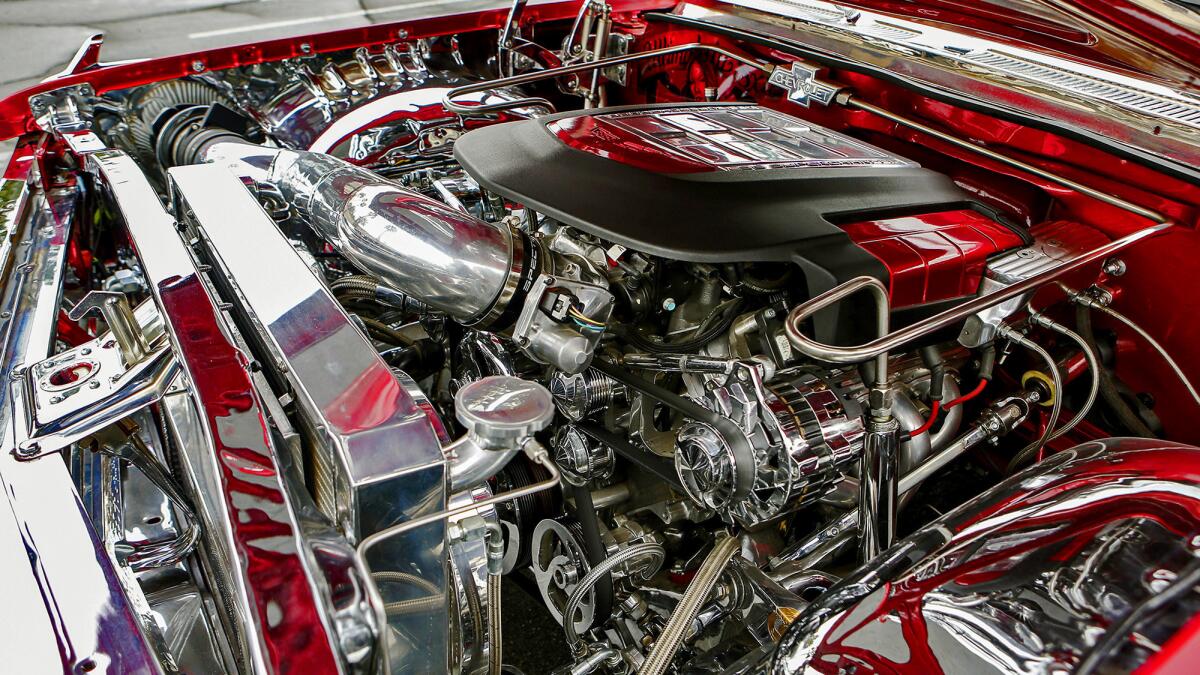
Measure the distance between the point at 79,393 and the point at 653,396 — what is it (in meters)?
0.78

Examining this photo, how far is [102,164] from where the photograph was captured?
1.56m

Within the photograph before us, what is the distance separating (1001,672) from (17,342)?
1.39m

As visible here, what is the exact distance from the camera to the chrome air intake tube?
1.19m

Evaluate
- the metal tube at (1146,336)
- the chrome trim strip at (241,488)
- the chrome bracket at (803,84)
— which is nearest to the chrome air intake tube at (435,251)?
the chrome trim strip at (241,488)

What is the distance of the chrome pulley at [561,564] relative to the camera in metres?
1.31

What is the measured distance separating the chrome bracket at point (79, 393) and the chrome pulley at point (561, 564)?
618 millimetres

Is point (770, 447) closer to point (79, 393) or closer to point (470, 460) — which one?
point (470, 460)

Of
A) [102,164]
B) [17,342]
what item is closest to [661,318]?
[17,342]

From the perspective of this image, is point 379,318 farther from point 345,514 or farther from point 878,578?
point 878,578

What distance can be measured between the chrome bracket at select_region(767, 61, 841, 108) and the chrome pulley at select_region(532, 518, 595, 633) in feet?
2.99

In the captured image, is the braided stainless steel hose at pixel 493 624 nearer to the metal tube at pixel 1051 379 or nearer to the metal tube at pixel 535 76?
the metal tube at pixel 1051 379

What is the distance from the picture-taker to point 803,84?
159 cm

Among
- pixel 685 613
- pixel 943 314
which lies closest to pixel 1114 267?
pixel 943 314

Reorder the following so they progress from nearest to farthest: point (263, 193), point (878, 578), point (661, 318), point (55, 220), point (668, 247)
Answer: point (878, 578)
point (668, 247)
point (661, 318)
point (55, 220)
point (263, 193)
